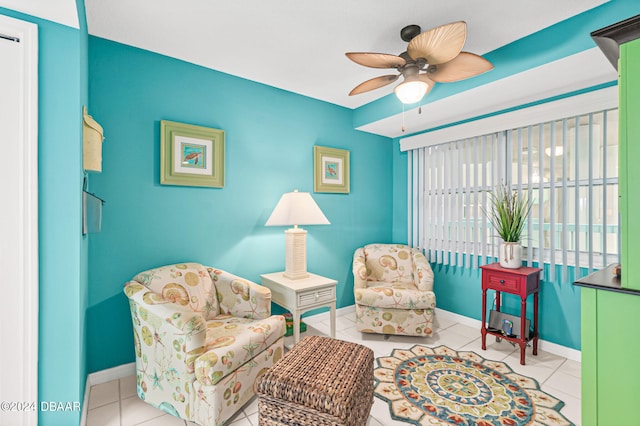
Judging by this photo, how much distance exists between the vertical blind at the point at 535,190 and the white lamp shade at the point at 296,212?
1614 mm

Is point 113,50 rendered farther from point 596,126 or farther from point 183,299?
point 596,126

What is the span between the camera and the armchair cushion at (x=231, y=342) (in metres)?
1.68

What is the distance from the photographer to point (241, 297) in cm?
241

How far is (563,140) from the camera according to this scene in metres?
2.68

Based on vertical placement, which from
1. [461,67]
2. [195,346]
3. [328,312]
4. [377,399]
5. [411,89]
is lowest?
[377,399]

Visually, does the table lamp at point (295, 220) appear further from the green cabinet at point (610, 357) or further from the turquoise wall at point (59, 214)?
the green cabinet at point (610, 357)

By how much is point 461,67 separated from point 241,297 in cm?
226

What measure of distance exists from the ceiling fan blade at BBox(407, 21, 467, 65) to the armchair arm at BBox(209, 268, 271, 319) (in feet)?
6.32

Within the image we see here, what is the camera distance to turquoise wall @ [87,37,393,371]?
229cm

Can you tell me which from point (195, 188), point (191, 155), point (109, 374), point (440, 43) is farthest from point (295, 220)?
point (109, 374)

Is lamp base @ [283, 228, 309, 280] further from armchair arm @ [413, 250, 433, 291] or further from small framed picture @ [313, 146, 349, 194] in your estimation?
armchair arm @ [413, 250, 433, 291]

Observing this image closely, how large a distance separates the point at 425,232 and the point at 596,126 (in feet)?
6.05

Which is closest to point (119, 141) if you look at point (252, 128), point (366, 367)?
point (252, 128)

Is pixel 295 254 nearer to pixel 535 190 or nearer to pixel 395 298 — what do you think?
pixel 395 298
